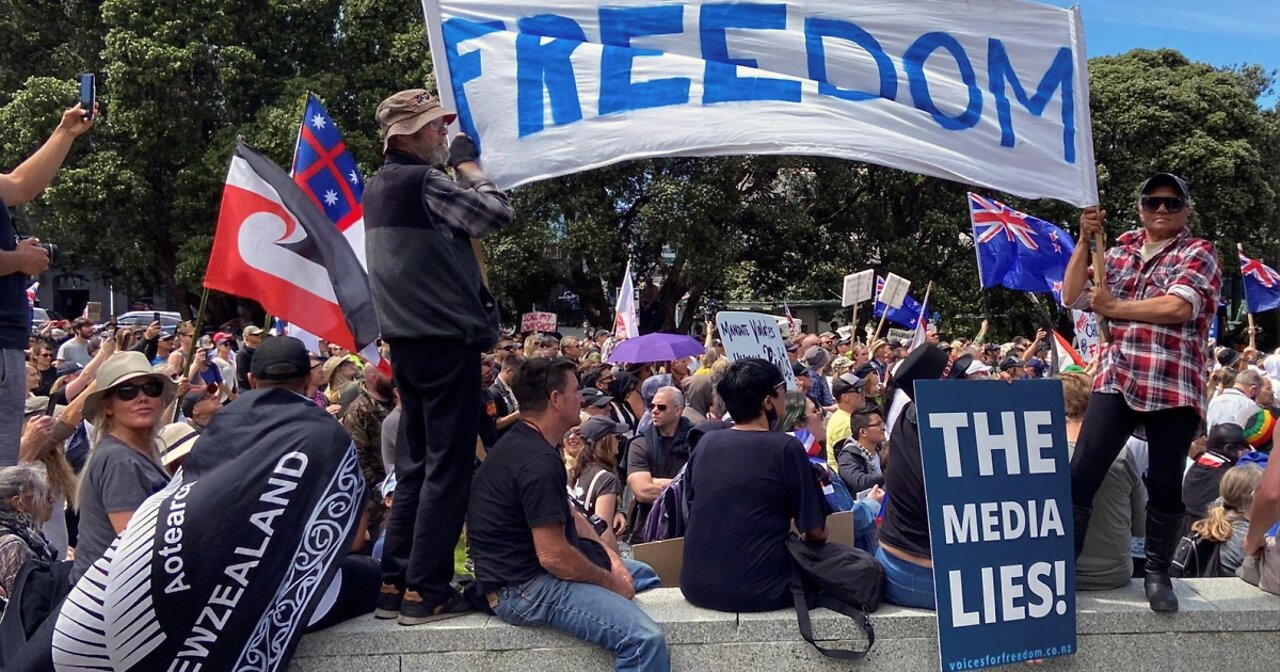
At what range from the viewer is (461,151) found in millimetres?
4156

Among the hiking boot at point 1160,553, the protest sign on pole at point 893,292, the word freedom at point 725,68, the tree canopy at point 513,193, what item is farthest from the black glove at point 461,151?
the tree canopy at point 513,193

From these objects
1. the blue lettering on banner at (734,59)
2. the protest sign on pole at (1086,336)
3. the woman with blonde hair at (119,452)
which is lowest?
the protest sign on pole at (1086,336)

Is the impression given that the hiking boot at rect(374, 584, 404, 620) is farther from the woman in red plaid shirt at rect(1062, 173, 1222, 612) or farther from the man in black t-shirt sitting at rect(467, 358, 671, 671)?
the woman in red plaid shirt at rect(1062, 173, 1222, 612)

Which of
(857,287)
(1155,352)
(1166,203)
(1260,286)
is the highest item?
(1166,203)

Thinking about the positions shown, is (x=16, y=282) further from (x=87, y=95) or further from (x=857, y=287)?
(x=857, y=287)

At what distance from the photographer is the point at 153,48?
27.6 meters

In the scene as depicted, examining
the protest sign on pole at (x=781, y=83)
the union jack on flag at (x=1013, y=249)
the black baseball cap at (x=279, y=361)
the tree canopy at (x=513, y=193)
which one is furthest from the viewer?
the tree canopy at (x=513, y=193)

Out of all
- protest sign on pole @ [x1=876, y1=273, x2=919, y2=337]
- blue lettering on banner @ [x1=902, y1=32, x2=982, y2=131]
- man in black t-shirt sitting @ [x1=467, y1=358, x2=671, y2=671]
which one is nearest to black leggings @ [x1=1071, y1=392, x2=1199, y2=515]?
blue lettering on banner @ [x1=902, y1=32, x2=982, y2=131]

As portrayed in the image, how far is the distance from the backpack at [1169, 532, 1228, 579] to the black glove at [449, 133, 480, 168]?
399 centimetres

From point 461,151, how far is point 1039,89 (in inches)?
96.8

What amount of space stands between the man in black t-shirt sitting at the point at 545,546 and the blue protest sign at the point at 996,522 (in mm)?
1137

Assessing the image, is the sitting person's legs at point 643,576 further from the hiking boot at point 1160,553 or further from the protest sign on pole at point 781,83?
the hiking boot at point 1160,553

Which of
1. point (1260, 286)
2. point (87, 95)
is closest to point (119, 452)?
point (87, 95)

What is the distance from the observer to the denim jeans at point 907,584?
4.50 m
